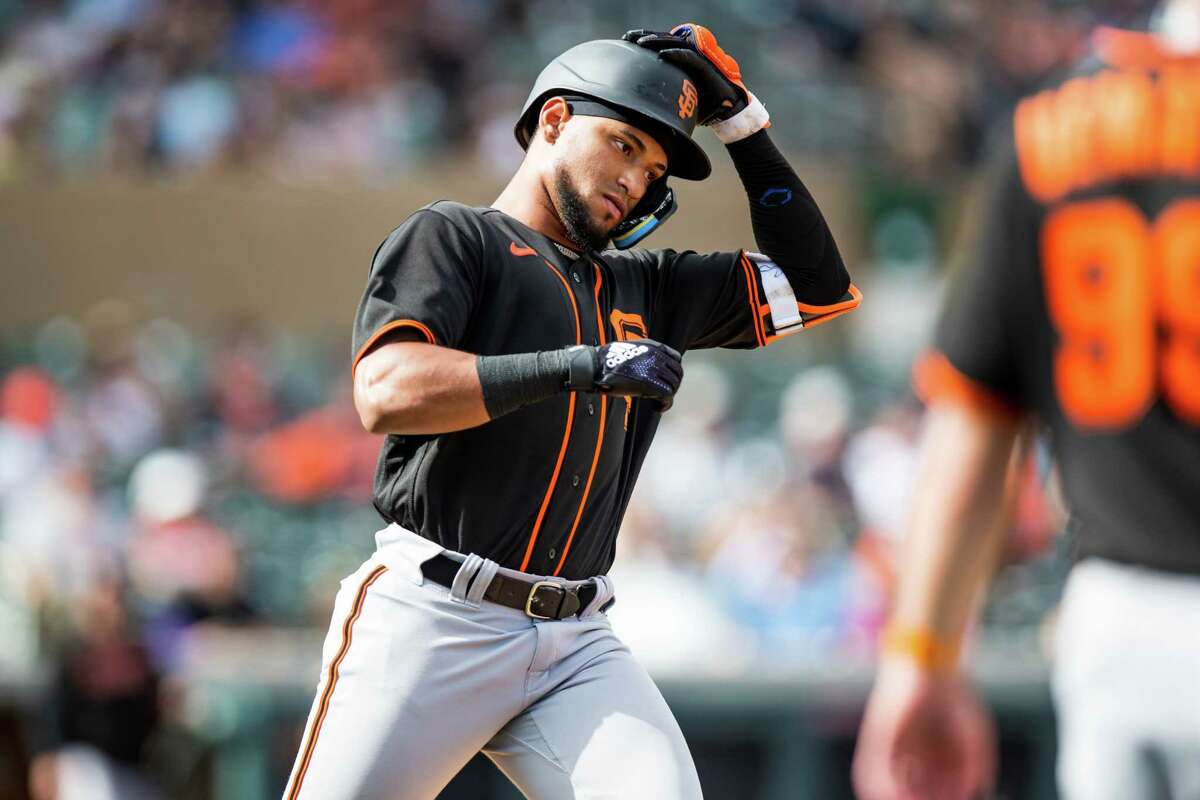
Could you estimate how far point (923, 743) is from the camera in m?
2.28

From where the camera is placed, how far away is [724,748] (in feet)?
22.8

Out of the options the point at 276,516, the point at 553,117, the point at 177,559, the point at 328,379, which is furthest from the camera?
the point at 328,379

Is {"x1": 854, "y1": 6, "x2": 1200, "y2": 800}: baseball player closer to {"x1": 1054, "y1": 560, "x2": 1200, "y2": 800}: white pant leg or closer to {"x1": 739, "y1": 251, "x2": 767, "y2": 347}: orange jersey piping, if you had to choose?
{"x1": 1054, "y1": 560, "x2": 1200, "y2": 800}: white pant leg

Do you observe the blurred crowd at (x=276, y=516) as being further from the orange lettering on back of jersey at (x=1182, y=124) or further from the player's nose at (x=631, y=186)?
the orange lettering on back of jersey at (x=1182, y=124)

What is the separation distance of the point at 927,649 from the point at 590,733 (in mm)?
1226

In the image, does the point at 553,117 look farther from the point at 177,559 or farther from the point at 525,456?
the point at 177,559

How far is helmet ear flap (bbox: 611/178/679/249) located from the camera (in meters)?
3.80

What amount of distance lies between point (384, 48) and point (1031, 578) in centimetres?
673

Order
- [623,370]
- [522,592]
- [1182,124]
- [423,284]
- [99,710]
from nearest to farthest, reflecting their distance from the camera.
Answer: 1. [1182,124]
2. [623,370]
3. [423,284]
4. [522,592]
5. [99,710]

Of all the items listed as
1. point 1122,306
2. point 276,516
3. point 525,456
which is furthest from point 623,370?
point 276,516

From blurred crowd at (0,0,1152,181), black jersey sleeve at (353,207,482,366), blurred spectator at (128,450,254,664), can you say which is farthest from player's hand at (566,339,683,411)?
blurred crowd at (0,0,1152,181)

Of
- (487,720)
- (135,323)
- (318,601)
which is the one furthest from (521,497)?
(135,323)

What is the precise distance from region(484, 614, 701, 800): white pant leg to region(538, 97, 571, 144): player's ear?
1049 mm

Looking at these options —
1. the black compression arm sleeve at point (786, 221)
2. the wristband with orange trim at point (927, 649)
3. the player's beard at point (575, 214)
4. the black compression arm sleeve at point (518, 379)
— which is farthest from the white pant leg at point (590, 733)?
the wristband with orange trim at point (927, 649)
